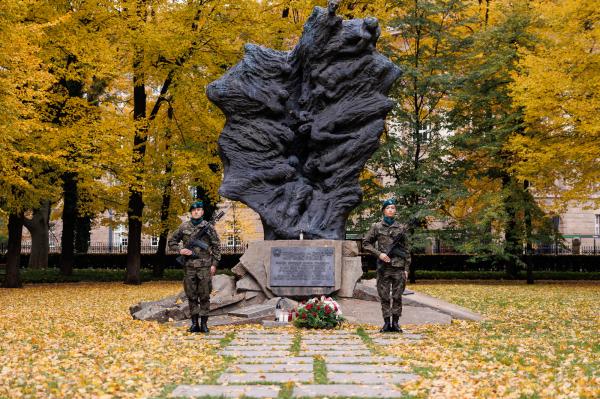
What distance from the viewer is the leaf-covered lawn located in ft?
20.5

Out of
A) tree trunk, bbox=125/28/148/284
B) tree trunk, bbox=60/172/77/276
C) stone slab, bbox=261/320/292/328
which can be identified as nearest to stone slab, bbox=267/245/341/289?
stone slab, bbox=261/320/292/328

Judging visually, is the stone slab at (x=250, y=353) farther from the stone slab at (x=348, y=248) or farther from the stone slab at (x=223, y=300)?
the stone slab at (x=348, y=248)

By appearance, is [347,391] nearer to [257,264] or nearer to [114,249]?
[257,264]

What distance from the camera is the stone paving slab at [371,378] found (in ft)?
21.4

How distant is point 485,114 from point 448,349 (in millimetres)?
20301

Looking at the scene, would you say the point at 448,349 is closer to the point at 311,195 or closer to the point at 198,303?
the point at 198,303

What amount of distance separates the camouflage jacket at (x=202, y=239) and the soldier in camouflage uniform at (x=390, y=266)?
2.11 meters

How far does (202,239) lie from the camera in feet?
35.7

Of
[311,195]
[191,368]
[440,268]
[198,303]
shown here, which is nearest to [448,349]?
[191,368]

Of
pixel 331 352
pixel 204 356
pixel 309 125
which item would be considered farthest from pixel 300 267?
pixel 204 356

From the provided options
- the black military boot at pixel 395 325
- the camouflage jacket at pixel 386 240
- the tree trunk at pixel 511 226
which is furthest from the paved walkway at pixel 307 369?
the tree trunk at pixel 511 226

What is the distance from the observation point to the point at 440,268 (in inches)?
1312

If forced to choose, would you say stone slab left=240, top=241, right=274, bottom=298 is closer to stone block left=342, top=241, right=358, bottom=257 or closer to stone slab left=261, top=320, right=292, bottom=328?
stone slab left=261, top=320, right=292, bottom=328

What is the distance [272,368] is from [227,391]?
1.13 m
